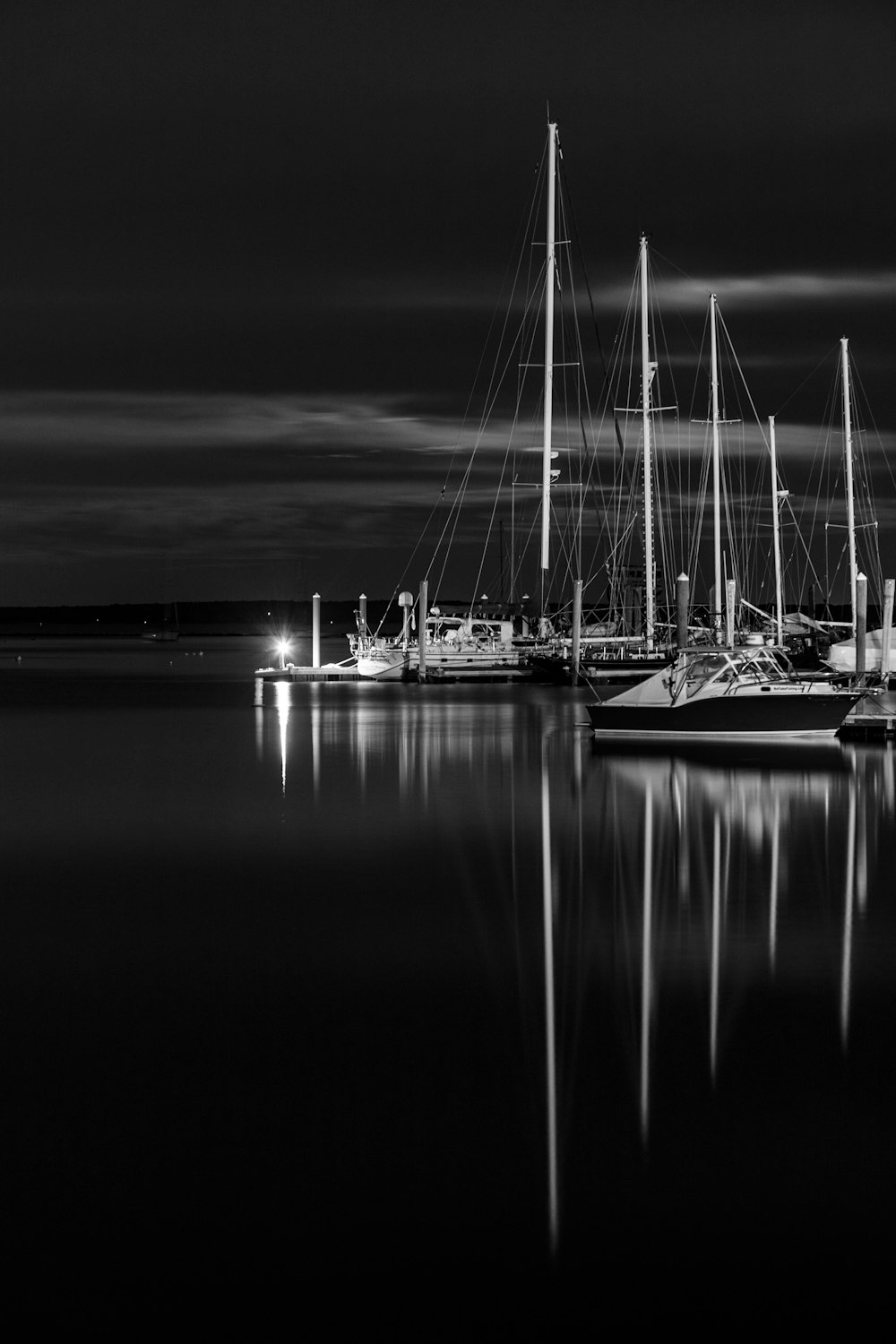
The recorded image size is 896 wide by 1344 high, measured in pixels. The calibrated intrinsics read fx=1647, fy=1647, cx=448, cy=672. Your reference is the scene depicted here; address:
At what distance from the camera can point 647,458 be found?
69.0 meters

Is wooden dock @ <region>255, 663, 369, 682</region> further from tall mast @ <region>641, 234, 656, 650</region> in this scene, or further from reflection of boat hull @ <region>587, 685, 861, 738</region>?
reflection of boat hull @ <region>587, 685, 861, 738</region>

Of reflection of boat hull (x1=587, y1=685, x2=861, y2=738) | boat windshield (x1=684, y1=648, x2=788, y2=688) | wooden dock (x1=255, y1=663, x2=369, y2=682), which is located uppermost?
boat windshield (x1=684, y1=648, x2=788, y2=688)

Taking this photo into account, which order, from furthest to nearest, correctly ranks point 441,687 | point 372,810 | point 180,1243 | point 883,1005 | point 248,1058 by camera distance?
point 441,687 < point 372,810 < point 883,1005 < point 248,1058 < point 180,1243

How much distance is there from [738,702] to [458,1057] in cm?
2513

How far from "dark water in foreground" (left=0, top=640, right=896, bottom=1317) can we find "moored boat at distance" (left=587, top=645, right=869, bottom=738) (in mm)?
9702

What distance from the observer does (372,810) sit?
2625 cm

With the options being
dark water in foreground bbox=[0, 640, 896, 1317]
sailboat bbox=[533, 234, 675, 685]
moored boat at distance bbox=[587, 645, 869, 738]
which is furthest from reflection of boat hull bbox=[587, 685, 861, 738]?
sailboat bbox=[533, 234, 675, 685]

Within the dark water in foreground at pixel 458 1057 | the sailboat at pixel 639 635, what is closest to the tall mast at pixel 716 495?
the sailboat at pixel 639 635

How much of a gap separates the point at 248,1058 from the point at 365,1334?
4.22 meters

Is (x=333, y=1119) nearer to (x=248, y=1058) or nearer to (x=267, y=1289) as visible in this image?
(x=248, y=1058)

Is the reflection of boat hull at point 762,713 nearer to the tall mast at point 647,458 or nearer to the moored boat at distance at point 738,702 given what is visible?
the moored boat at distance at point 738,702

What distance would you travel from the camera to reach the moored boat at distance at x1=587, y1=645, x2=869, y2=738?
35.4 meters

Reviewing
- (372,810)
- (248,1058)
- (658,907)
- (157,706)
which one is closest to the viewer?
(248,1058)

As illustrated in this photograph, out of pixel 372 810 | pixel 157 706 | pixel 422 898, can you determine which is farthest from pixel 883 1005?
pixel 157 706
